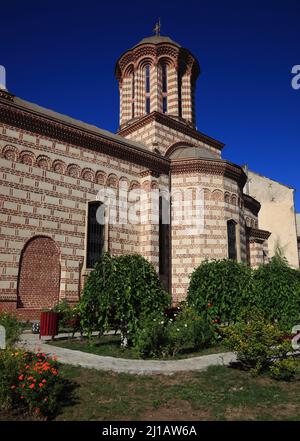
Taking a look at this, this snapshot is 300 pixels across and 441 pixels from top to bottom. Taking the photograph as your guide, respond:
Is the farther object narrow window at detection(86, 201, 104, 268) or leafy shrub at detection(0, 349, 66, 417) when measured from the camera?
narrow window at detection(86, 201, 104, 268)

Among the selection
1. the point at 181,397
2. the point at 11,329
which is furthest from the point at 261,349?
the point at 11,329

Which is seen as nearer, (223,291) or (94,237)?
(223,291)

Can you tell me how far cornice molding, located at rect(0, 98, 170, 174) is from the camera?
43.8 ft

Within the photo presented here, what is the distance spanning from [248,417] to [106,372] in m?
2.95

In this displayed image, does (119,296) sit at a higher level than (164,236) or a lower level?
lower

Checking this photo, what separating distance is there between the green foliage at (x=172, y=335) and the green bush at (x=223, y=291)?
1.88 ft

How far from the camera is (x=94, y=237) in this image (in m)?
15.4

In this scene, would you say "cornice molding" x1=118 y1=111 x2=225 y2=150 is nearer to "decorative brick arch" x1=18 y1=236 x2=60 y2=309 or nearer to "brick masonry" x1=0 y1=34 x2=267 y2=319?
"brick masonry" x1=0 y1=34 x2=267 y2=319

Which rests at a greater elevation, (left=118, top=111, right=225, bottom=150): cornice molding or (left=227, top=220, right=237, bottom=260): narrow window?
(left=118, top=111, right=225, bottom=150): cornice molding

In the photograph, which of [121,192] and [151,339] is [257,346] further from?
[121,192]

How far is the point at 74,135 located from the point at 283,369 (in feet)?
39.5

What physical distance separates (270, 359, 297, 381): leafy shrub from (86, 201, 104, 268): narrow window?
954 centimetres

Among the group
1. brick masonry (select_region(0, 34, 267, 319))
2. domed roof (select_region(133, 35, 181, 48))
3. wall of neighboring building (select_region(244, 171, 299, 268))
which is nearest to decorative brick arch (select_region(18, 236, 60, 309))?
brick masonry (select_region(0, 34, 267, 319))

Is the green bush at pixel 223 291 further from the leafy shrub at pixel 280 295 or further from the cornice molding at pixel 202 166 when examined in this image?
the cornice molding at pixel 202 166
